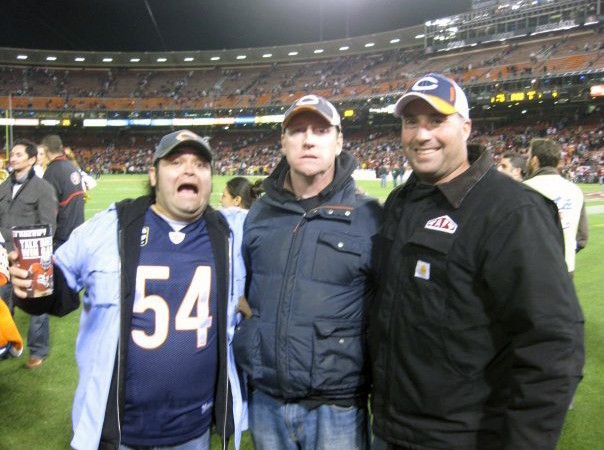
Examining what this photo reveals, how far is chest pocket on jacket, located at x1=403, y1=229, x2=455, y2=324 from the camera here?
1846 mm

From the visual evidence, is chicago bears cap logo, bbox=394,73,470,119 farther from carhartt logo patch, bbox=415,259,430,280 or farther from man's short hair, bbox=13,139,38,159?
man's short hair, bbox=13,139,38,159

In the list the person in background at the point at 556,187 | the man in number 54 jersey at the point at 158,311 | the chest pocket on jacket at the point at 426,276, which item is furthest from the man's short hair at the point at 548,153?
the man in number 54 jersey at the point at 158,311

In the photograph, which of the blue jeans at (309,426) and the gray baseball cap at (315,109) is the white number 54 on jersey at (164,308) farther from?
the gray baseball cap at (315,109)

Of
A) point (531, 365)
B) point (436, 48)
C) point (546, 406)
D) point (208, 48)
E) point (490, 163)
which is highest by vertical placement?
point (208, 48)

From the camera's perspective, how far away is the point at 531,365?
161 cm

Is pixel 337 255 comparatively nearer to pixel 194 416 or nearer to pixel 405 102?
pixel 405 102

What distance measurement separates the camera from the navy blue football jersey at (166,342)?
2.30 m

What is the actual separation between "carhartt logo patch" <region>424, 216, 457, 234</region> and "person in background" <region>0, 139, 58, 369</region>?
450 cm

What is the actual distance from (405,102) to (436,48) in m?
53.2

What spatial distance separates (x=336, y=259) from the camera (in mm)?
2256

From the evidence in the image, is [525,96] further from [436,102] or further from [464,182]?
[464,182]

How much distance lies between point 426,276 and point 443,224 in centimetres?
21

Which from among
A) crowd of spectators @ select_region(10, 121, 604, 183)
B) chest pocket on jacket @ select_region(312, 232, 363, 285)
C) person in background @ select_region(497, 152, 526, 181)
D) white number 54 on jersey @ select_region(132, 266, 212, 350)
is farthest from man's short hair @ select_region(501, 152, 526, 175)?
crowd of spectators @ select_region(10, 121, 604, 183)

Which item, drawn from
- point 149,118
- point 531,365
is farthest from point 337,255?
point 149,118
